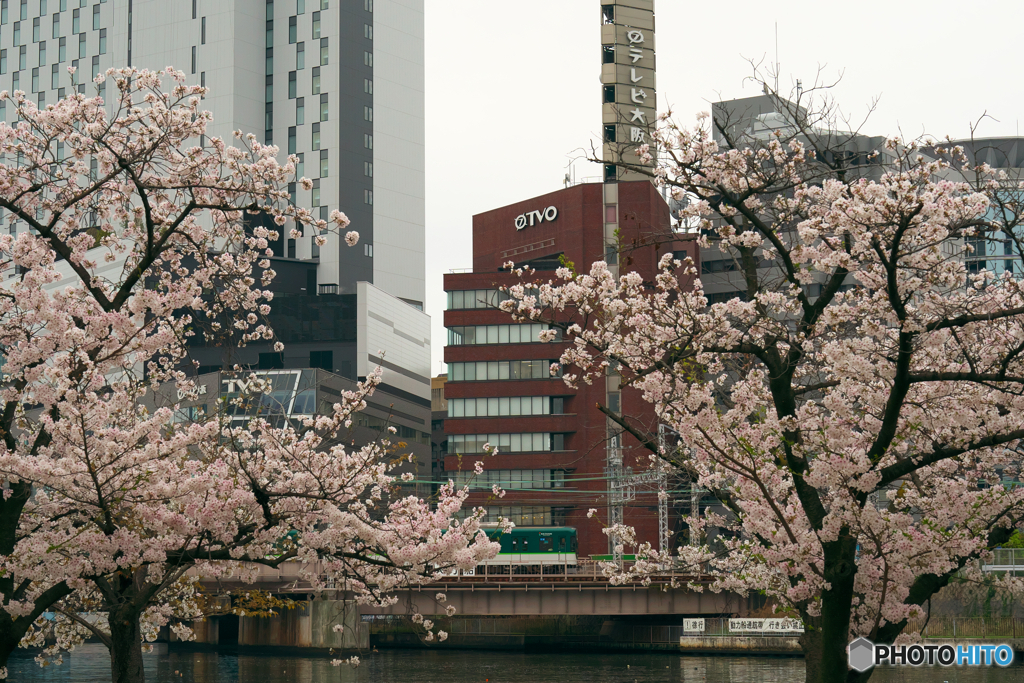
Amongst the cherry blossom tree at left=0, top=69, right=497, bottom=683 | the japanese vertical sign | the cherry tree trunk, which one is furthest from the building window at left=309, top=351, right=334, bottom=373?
the cherry blossom tree at left=0, top=69, right=497, bottom=683

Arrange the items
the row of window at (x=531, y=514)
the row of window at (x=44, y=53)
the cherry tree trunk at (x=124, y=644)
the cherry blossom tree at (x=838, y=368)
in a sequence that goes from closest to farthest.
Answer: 1. the cherry blossom tree at (x=838, y=368)
2. the cherry tree trunk at (x=124, y=644)
3. the row of window at (x=531, y=514)
4. the row of window at (x=44, y=53)

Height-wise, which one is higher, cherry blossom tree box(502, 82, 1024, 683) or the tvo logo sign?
the tvo logo sign

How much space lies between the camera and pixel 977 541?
56.4 feet

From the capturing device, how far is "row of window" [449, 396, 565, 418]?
11162cm

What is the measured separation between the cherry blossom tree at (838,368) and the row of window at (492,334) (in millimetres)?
94370

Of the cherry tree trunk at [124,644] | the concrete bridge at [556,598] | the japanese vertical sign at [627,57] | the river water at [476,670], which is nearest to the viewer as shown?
the cherry tree trunk at [124,644]

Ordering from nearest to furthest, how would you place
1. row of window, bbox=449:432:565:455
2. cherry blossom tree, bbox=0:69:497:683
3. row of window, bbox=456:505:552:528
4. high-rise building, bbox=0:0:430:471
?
cherry blossom tree, bbox=0:69:497:683 → row of window, bbox=456:505:552:528 → row of window, bbox=449:432:565:455 → high-rise building, bbox=0:0:430:471

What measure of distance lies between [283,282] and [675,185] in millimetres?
131875

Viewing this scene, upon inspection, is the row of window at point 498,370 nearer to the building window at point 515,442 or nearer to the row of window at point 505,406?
the row of window at point 505,406

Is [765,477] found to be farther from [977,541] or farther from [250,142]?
[250,142]

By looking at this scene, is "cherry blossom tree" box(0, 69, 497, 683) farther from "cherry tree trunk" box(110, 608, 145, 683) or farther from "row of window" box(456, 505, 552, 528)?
"row of window" box(456, 505, 552, 528)

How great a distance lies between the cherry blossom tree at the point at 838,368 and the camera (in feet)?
49.6

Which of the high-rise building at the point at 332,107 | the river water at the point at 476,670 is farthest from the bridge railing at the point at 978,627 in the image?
the high-rise building at the point at 332,107

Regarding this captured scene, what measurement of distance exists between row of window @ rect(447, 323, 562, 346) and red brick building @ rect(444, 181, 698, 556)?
0.11 meters
